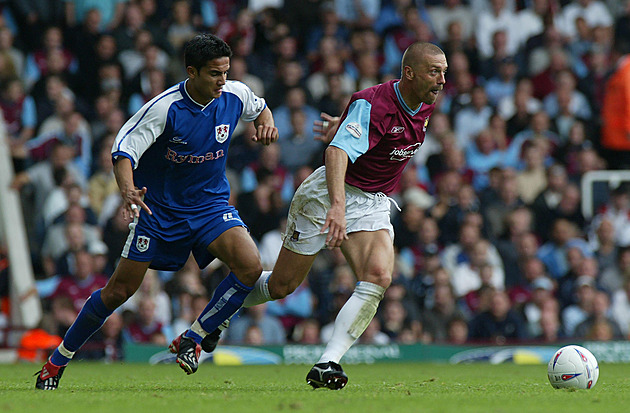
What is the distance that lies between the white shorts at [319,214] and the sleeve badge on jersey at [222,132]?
30.1 inches

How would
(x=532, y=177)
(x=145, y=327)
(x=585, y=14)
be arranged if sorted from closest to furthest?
1. (x=145, y=327)
2. (x=532, y=177)
3. (x=585, y=14)

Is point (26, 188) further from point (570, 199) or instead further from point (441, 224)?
point (570, 199)

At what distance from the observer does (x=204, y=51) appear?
296 inches

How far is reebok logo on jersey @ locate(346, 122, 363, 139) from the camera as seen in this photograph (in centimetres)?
744

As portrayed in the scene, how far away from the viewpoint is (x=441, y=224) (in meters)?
14.6

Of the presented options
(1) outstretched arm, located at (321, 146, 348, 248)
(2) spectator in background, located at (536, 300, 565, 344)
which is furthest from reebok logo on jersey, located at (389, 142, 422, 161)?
(2) spectator in background, located at (536, 300, 565, 344)

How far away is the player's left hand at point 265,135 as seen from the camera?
310 inches

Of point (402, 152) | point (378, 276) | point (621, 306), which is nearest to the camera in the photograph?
point (378, 276)

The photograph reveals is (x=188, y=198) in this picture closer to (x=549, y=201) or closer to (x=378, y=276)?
(x=378, y=276)

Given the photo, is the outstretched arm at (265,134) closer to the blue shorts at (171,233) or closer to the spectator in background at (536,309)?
the blue shorts at (171,233)

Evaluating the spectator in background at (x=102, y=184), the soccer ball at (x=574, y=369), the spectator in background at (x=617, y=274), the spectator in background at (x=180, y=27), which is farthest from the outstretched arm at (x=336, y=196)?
the spectator in background at (x=180, y=27)

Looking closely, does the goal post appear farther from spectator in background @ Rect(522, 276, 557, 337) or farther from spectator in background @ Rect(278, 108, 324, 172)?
spectator in background @ Rect(522, 276, 557, 337)

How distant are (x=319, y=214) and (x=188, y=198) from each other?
1061mm

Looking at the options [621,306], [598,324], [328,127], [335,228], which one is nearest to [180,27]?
[598,324]
